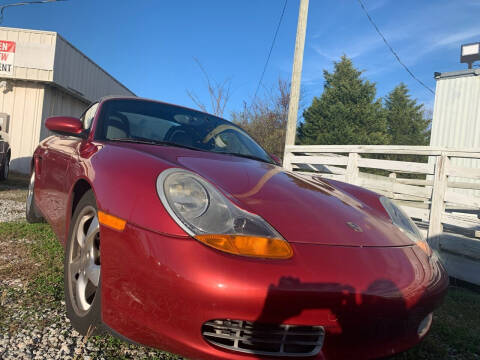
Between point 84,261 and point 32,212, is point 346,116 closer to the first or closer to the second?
point 32,212

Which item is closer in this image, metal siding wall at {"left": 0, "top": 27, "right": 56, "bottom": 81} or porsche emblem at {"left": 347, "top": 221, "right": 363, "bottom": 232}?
porsche emblem at {"left": 347, "top": 221, "right": 363, "bottom": 232}

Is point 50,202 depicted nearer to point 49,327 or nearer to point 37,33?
point 49,327

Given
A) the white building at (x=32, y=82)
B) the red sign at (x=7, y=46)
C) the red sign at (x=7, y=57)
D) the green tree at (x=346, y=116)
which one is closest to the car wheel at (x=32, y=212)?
the white building at (x=32, y=82)

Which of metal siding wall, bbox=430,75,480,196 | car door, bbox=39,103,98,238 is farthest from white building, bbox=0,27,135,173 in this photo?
metal siding wall, bbox=430,75,480,196

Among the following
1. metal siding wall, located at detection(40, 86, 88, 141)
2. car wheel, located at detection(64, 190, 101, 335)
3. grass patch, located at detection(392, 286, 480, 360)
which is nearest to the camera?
car wheel, located at detection(64, 190, 101, 335)

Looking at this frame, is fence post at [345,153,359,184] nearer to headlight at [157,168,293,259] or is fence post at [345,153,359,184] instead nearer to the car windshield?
the car windshield

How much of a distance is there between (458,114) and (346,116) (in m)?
11.8

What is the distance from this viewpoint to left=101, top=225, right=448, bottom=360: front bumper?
1.17m

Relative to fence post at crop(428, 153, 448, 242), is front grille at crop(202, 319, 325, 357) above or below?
below

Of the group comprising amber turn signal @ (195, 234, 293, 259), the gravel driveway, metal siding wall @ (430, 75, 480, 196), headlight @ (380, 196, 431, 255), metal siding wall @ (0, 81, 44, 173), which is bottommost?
the gravel driveway

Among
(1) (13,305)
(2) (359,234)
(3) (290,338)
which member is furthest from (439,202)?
(1) (13,305)

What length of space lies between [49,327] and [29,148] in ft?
33.4

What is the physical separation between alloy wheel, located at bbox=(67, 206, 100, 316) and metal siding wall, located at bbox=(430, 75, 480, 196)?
10486 millimetres

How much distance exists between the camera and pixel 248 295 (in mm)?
1158
